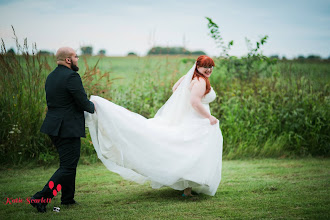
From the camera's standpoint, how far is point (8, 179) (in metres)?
5.68

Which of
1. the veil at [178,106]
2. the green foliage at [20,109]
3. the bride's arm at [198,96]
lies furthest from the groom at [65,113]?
the green foliage at [20,109]

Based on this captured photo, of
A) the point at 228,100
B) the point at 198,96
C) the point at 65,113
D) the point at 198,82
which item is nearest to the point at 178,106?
the point at 198,96

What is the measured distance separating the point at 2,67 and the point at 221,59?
563cm

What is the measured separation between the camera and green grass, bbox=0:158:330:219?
13.1ft

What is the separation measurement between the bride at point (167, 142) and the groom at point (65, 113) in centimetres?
34

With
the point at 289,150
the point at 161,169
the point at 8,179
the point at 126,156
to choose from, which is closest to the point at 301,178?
the point at 289,150

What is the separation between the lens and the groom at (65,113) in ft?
13.0

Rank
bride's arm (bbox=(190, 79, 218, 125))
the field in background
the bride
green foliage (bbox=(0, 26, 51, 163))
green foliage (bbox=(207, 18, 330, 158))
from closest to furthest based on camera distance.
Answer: the bride → bride's arm (bbox=(190, 79, 218, 125)) → green foliage (bbox=(0, 26, 51, 163)) → the field in background → green foliage (bbox=(207, 18, 330, 158))

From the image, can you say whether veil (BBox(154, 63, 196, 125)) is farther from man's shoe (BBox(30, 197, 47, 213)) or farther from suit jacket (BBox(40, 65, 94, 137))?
man's shoe (BBox(30, 197, 47, 213))

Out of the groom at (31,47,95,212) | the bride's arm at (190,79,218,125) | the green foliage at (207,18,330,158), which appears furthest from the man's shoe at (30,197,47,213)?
the green foliage at (207,18,330,158)

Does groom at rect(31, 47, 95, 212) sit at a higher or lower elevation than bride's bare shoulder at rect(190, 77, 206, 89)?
lower

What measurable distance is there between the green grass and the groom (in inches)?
17.8

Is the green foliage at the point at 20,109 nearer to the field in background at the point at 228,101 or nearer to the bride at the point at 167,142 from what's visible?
the field in background at the point at 228,101

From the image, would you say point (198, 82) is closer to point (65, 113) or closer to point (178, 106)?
point (178, 106)
